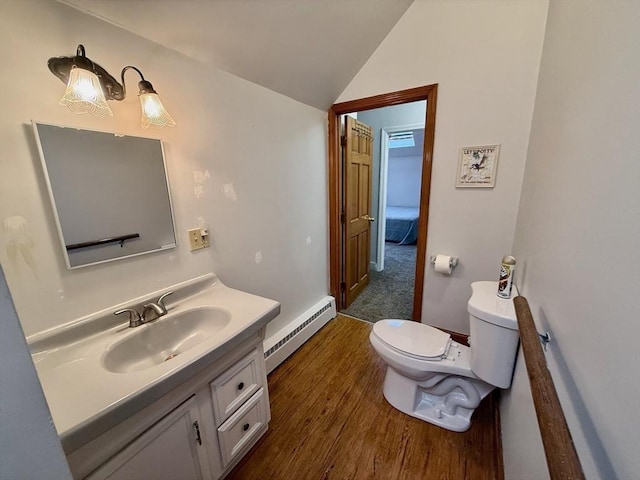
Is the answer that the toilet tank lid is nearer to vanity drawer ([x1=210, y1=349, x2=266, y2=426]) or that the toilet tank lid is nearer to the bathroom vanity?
the bathroom vanity

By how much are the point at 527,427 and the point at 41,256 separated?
6.03 feet

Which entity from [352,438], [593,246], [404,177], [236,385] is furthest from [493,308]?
[404,177]

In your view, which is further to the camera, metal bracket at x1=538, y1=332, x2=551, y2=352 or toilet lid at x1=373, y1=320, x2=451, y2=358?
toilet lid at x1=373, y1=320, x2=451, y2=358

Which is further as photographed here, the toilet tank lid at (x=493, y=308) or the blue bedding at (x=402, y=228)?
the blue bedding at (x=402, y=228)

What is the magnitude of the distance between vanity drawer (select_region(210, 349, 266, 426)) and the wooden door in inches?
62.8

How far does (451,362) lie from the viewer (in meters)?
1.41

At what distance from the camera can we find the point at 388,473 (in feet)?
4.13

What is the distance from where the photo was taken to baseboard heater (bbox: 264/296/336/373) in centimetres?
190

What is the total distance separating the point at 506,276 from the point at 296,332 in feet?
5.01

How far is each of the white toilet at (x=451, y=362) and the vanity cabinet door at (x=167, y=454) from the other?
1.03 m

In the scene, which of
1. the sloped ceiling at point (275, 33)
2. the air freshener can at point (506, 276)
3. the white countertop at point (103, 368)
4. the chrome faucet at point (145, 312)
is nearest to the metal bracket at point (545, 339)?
the air freshener can at point (506, 276)

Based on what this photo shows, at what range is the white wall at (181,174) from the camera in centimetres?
86

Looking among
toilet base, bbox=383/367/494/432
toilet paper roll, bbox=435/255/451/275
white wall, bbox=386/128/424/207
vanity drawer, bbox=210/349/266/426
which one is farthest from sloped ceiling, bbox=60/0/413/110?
white wall, bbox=386/128/424/207

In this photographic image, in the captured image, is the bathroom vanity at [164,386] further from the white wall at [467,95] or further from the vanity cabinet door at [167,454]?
the white wall at [467,95]
